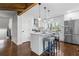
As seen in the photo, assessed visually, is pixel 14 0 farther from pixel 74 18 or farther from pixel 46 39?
pixel 74 18

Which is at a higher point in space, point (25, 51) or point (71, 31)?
point (71, 31)

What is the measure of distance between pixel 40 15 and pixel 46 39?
0.99 meters

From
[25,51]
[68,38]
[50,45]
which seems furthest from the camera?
[68,38]

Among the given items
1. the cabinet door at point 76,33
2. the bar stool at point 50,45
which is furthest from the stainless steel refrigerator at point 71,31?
the bar stool at point 50,45

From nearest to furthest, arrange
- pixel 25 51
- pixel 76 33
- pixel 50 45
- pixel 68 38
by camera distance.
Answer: pixel 25 51 < pixel 50 45 < pixel 76 33 < pixel 68 38

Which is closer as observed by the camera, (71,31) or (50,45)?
(50,45)

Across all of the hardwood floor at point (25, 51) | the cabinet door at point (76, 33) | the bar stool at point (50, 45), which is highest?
the cabinet door at point (76, 33)

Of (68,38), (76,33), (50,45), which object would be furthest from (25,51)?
(76,33)

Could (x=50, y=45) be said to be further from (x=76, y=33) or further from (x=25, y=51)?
(x=76, y=33)

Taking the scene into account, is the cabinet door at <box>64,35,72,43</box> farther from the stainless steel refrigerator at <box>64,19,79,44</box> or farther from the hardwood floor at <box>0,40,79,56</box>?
the hardwood floor at <box>0,40,79,56</box>

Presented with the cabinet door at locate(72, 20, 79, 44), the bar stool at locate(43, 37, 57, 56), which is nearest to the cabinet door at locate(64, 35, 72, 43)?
the cabinet door at locate(72, 20, 79, 44)

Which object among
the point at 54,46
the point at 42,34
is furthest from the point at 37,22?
the point at 54,46

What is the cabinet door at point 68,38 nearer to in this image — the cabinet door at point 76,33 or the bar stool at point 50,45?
the cabinet door at point 76,33

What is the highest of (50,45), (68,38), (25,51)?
(68,38)
